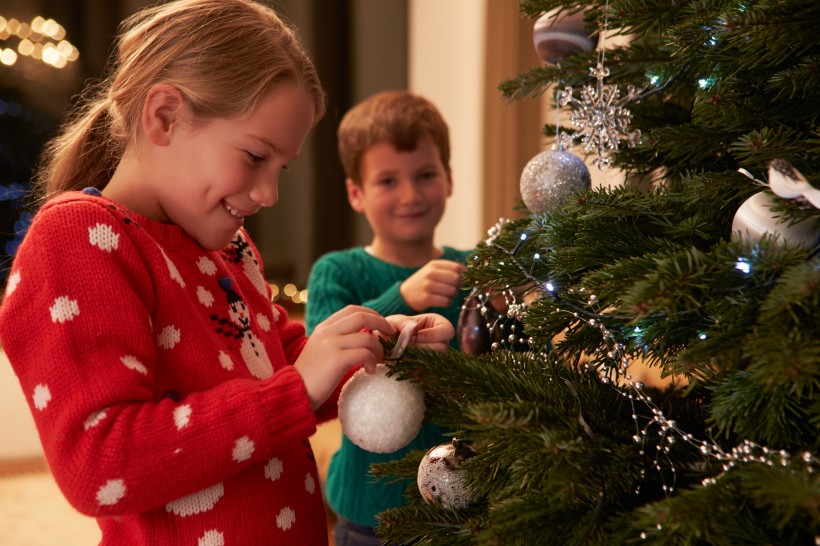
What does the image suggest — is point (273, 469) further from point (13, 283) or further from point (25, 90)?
point (25, 90)

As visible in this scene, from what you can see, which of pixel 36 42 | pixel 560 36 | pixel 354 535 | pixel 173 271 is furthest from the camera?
pixel 36 42

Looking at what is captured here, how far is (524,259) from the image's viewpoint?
0.66 meters

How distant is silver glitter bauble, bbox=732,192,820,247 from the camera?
0.47 meters

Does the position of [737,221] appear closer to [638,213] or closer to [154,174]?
[638,213]

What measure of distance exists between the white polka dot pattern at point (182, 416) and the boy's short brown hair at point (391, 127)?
33.8 inches

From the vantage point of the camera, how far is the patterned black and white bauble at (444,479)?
0.62m

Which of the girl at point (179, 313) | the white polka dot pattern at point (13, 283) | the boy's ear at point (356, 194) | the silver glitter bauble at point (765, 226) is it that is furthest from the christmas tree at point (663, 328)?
the boy's ear at point (356, 194)

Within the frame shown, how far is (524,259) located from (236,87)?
0.32 meters

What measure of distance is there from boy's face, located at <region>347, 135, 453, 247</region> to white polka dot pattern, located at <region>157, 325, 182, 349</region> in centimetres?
Result: 73

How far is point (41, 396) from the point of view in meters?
0.58

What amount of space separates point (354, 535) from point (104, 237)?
76 centimetres

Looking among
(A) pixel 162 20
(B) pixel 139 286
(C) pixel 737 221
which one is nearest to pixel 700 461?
(C) pixel 737 221

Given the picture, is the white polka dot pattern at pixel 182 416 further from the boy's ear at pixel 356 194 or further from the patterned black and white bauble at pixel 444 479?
the boy's ear at pixel 356 194

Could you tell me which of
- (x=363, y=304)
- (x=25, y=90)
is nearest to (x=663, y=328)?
(x=363, y=304)
